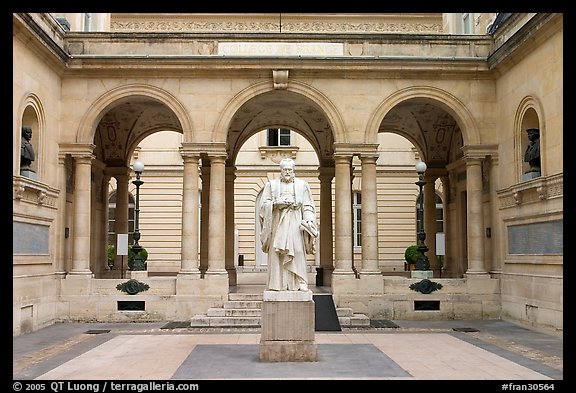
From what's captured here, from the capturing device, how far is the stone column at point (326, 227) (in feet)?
70.6

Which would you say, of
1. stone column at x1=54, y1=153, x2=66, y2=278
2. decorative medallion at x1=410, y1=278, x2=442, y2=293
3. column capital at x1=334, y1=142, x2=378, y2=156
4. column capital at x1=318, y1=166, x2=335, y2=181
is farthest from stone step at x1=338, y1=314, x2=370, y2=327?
stone column at x1=54, y1=153, x2=66, y2=278

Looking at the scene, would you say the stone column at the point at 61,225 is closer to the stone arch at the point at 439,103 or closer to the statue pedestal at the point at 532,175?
the stone arch at the point at 439,103

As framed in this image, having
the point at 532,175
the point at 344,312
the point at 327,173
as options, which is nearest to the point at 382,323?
the point at 344,312

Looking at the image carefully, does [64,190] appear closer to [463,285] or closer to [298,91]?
[298,91]

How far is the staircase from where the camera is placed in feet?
51.8

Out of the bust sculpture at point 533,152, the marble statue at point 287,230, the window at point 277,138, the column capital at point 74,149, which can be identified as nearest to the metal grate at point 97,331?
the column capital at point 74,149

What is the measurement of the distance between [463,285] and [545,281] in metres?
3.04

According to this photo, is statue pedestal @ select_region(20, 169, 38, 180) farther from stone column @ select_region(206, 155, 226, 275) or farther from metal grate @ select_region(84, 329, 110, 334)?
stone column @ select_region(206, 155, 226, 275)

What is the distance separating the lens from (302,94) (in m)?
17.5

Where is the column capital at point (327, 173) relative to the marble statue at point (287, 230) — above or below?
above

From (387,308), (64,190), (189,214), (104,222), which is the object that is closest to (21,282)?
(64,190)

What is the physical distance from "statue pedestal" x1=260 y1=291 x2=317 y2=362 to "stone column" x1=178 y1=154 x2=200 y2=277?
23.5 ft

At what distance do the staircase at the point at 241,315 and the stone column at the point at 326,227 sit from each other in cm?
469
